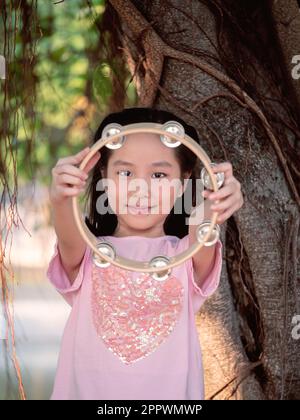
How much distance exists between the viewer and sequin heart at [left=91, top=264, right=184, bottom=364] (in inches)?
51.6

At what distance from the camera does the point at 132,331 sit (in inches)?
52.1

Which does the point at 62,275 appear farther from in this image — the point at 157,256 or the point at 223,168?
the point at 223,168

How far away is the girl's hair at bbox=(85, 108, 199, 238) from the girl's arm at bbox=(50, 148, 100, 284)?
0.10m

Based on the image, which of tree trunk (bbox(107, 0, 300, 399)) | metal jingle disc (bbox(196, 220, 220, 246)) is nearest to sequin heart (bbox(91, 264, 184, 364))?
metal jingle disc (bbox(196, 220, 220, 246))

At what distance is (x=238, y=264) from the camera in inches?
68.8

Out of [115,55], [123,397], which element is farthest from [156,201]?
[115,55]

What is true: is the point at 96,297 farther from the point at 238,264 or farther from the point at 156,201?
the point at 238,264

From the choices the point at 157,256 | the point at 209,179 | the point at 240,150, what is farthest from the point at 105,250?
the point at 240,150

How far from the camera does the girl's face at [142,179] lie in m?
1.33

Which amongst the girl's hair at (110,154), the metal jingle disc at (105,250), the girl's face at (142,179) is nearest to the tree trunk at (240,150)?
the girl's hair at (110,154)

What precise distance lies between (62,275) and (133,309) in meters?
0.12

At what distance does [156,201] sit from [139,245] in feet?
0.27

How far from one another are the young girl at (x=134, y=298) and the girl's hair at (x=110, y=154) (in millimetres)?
11

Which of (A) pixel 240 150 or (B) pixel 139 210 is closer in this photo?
(B) pixel 139 210
